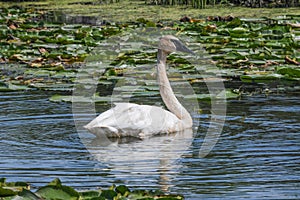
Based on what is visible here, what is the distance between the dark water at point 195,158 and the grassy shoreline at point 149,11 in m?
9.78

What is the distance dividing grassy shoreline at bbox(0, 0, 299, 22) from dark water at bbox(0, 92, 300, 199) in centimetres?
978

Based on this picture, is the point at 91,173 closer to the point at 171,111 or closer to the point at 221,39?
the point at 171,111

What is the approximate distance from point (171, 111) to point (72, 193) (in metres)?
3.47

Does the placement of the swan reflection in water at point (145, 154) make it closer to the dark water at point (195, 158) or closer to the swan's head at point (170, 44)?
the dark water at point (195, 158)

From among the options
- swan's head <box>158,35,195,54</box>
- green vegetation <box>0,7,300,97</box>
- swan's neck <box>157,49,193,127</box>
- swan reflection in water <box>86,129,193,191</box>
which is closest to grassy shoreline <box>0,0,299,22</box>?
green vegetation <box>0,7,300,97</box>

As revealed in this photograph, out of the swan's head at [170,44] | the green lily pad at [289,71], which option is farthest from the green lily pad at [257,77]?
the swan's head at [170,44]

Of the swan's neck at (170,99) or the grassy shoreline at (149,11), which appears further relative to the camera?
the grassy shoreline at (149,11)

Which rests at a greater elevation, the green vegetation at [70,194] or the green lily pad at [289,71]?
the green vegetation at [70,194]

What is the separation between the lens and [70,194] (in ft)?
16.5

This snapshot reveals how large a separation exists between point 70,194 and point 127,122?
260 centimetres

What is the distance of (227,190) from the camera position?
554 centimetres

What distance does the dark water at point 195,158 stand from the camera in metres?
5.71

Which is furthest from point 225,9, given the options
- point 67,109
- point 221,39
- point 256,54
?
point 67,109

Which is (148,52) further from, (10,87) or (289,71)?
(10,87)
